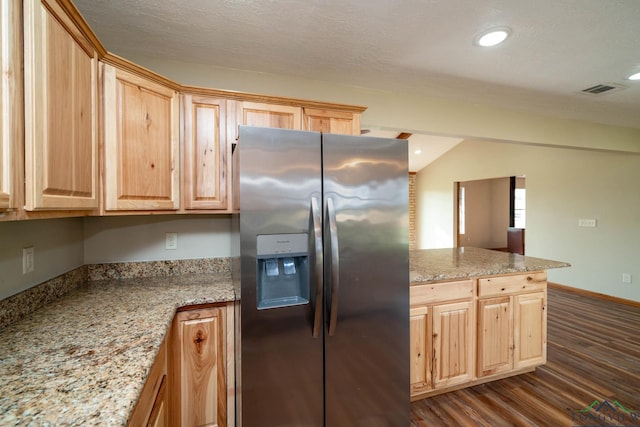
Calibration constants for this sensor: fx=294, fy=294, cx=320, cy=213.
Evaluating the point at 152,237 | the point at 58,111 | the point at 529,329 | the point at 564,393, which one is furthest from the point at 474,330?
the point at 58,111

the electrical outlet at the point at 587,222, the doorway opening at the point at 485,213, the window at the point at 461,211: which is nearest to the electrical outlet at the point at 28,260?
the electrical outlet at the point at 587,222

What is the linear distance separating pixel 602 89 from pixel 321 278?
3195 mm

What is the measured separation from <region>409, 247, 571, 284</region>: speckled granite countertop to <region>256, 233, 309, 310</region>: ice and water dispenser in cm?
80

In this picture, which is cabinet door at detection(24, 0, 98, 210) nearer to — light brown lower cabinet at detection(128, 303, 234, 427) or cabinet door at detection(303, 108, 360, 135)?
light brown lower cabinet at detection(128, 303, 234, 427)

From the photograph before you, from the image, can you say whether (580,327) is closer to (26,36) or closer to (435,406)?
(435,406)

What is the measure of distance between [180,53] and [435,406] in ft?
10.0

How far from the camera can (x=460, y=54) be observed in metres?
2.07

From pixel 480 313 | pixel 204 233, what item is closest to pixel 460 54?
pixel 480 313

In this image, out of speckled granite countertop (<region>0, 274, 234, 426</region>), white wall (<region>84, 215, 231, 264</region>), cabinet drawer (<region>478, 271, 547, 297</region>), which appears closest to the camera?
speckled granite countertop (<region>0, 274, 234, 426</region>)

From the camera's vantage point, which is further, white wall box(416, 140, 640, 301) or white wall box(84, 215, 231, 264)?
white wall box(416, 140, 640, 301)

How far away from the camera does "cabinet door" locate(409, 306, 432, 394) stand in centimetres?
198

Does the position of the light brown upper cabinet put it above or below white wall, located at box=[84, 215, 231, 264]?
above

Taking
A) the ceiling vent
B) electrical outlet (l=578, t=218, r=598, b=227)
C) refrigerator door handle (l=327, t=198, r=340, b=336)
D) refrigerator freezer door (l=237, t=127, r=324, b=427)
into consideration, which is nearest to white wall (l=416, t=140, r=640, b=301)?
electrical outlet (l=578, t=218, r=598, b=227)

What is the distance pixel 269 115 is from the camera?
2.03m
